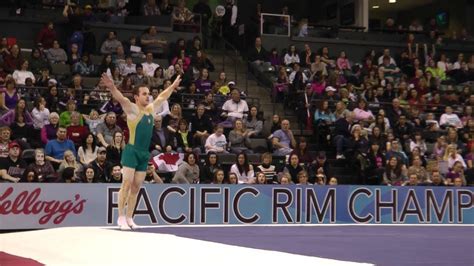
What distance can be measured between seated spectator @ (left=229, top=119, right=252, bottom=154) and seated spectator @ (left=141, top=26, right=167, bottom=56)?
4520 millimetres

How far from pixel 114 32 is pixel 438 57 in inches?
444

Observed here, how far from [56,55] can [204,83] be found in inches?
147

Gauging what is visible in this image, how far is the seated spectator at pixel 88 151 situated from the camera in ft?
45.6

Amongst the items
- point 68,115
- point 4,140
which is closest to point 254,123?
point 68,115

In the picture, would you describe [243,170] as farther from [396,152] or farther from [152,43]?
[152,43]

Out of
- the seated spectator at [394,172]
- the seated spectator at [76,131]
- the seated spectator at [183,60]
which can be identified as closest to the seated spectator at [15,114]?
the seated spectator at [76,131]

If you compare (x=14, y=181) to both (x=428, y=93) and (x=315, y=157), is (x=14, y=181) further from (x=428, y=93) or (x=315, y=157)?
(x=428, y=93)

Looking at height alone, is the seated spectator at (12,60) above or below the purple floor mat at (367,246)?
above

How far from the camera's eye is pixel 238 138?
1636 centimetres

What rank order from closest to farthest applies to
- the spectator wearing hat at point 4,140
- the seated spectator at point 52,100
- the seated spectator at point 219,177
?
the spectator wearing hat at point 4,140
the seated spectator at point 219,177
the seated spectator at point 52,100

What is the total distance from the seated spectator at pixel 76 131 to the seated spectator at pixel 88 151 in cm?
53

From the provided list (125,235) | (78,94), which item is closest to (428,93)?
(78,94)

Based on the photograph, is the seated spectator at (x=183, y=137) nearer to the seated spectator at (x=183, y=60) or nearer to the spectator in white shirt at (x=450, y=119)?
the seated spectator at (x=183, y=60)

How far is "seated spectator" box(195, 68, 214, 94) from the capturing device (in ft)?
60.4
